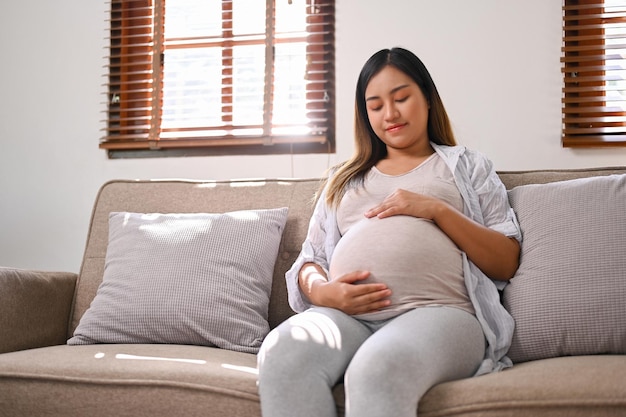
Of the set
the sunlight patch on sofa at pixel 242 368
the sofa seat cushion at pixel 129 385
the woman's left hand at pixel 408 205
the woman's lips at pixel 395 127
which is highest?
the woman's lips at pixel 395 127

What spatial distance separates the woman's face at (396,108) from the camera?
79.3 inches

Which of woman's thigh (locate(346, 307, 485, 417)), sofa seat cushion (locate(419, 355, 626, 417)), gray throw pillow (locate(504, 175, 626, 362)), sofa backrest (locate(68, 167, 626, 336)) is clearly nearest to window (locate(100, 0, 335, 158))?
sofa backrest (locate(68, 167, 626, 336))

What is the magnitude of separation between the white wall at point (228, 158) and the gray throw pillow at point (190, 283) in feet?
2.20

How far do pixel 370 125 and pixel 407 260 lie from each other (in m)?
0.55

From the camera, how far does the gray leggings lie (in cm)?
137

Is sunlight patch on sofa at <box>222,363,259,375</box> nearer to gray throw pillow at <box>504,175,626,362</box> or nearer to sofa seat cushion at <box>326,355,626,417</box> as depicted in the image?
sofa seat cushion at <box>326,355,626,417</box>

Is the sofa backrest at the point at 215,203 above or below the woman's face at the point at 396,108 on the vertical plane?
below

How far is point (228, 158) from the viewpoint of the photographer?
286 cm

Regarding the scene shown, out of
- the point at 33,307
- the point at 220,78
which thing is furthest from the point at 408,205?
the point at 220,78

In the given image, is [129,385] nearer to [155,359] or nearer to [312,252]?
[155,359]

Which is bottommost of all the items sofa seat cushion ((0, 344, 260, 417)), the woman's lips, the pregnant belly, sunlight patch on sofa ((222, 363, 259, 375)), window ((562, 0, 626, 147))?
Result: sofa seat cushion ((0, 344, 260, 417))

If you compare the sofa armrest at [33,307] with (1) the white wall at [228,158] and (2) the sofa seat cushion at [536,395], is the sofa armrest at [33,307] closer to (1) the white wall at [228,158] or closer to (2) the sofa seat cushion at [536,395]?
(1) the white wall at [228,158]

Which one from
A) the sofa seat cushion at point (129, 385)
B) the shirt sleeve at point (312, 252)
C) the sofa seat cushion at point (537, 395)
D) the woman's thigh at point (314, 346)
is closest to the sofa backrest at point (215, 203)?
the shirt sleeve at point (312, 252)

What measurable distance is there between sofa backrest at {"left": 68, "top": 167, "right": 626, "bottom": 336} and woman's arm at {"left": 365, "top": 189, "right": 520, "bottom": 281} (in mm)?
316
